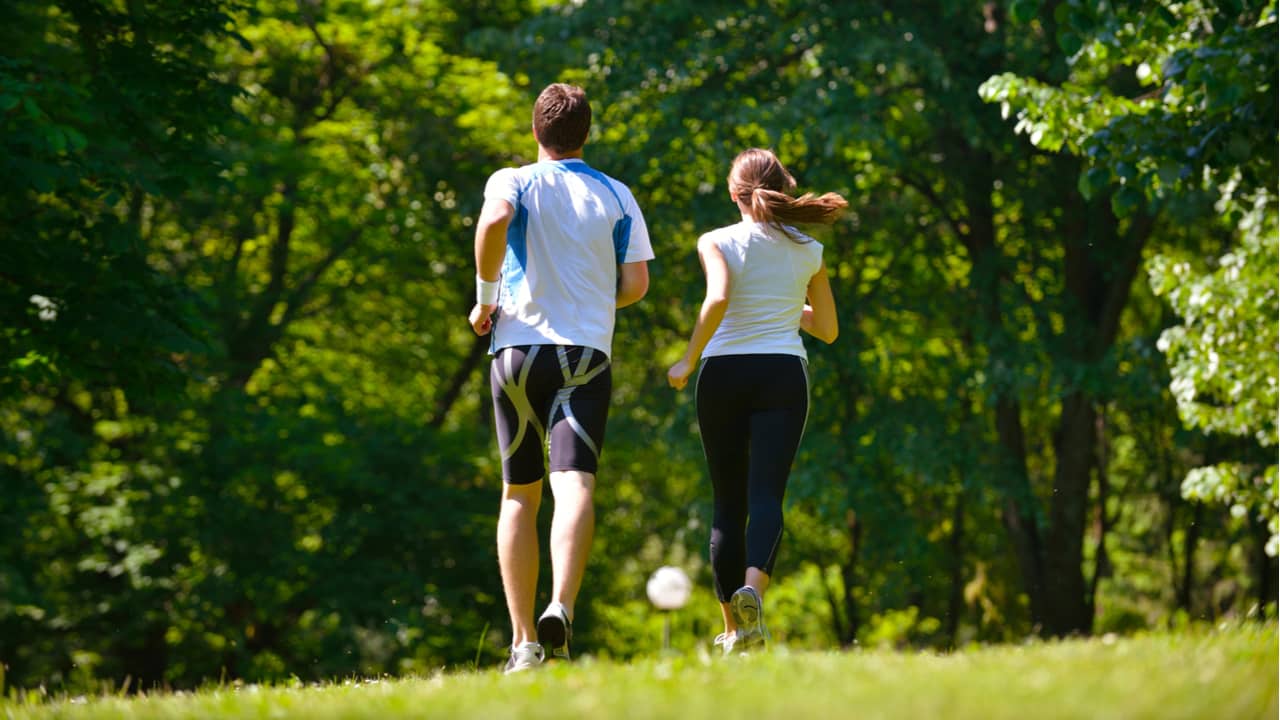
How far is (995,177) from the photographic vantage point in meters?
16.5

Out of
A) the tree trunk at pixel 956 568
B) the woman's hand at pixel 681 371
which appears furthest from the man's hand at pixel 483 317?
the tree trunk at pixel 956 568

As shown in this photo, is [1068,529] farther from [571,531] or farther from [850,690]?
[850,690]

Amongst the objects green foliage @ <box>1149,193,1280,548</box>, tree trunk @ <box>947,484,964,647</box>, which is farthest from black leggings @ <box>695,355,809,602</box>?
tree trunk @ <box>947,484,964,647</box>

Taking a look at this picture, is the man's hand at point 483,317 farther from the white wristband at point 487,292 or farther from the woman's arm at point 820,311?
the woman's arm at point 820,311

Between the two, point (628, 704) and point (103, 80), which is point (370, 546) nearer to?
point (103, 80)

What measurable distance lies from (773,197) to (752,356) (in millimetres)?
635

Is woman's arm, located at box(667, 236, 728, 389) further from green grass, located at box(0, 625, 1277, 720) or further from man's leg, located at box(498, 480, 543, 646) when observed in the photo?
green grass, located at box(0, 625, 1277, 720)

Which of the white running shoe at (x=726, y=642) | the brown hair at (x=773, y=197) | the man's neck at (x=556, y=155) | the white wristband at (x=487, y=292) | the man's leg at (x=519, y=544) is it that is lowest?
the white running shoe at (x=726, y=642)

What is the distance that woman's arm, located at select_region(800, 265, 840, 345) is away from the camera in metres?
5.58

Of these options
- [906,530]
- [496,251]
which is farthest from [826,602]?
[496,251]

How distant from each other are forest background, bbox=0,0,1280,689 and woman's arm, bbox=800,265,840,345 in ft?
18.1

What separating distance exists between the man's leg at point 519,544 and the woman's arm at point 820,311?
1.48 metres

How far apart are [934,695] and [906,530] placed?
14.7 meters

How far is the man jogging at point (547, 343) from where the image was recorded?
4.69 m
